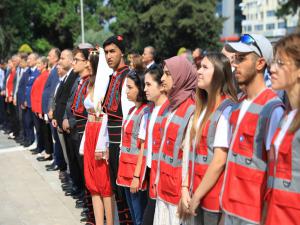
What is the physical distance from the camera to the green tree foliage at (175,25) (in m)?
49.5

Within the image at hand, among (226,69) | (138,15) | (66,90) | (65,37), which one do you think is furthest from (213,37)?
(226,69)

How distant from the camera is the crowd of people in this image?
117 inches

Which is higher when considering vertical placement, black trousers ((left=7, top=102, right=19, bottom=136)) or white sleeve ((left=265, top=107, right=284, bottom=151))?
white sleeve ((left=265, top=107, right=284, bottom=151))

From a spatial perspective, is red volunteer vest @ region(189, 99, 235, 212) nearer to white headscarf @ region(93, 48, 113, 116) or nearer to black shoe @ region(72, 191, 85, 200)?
white headscarf @ region(93, 48, 113, 116)

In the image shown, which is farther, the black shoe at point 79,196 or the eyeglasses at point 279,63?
the black shoe at point 79,196

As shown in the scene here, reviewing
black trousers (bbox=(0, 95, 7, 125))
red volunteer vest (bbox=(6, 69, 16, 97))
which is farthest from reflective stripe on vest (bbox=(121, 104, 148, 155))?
black trousers (bbox=(0, 95, 7, 125))

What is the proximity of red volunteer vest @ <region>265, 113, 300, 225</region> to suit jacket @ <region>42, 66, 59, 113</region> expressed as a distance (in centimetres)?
717

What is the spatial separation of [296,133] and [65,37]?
2184 inches

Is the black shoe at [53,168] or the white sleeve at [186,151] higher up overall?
the white sleeve at [186,151]

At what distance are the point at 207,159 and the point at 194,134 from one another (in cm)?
22

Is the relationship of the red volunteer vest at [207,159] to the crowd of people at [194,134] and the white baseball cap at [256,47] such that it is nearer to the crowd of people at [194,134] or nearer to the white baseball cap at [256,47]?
the crowd of people at [194,134]

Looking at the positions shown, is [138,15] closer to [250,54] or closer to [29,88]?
[29,88]

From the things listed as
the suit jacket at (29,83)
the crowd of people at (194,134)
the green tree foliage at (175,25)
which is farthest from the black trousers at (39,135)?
the green tree foliage at (175,25)

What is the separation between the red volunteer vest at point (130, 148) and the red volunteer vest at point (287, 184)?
2.29m
